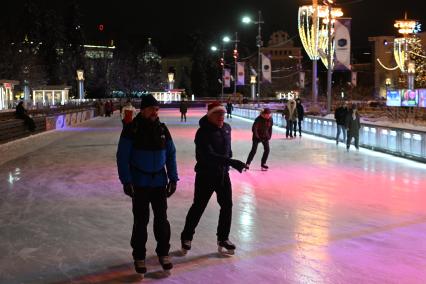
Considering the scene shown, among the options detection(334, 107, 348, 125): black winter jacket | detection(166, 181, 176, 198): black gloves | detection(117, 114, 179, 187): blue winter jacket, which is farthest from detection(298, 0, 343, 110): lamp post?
detection(117, 114, 179, 187): blue winter jacket

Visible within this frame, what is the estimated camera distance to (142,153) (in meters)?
4.96

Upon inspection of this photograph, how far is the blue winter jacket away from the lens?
195 inches

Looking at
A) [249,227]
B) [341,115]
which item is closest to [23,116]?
[341,115]

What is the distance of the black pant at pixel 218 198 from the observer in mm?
5758

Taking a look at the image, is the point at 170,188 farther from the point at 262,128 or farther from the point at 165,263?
the point at 262,128

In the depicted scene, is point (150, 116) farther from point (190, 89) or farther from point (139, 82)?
point (190, 89)

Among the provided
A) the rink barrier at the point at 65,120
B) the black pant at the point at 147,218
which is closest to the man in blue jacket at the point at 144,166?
the black pant at the point at 147,218

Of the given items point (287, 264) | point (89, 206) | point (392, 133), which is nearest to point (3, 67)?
point (392, 133)

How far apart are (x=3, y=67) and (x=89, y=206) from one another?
5927 centimetres

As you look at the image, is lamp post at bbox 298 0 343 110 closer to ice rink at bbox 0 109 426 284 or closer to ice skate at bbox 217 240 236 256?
ice rink at bbox 0 109 426 284

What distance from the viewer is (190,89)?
10200 cm

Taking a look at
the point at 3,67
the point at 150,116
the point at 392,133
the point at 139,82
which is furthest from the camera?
the point at 139,82

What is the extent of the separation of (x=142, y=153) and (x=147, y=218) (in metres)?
0.57

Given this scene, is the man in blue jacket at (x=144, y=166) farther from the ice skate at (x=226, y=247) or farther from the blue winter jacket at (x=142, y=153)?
the ice skate at (x=226, y=247)
